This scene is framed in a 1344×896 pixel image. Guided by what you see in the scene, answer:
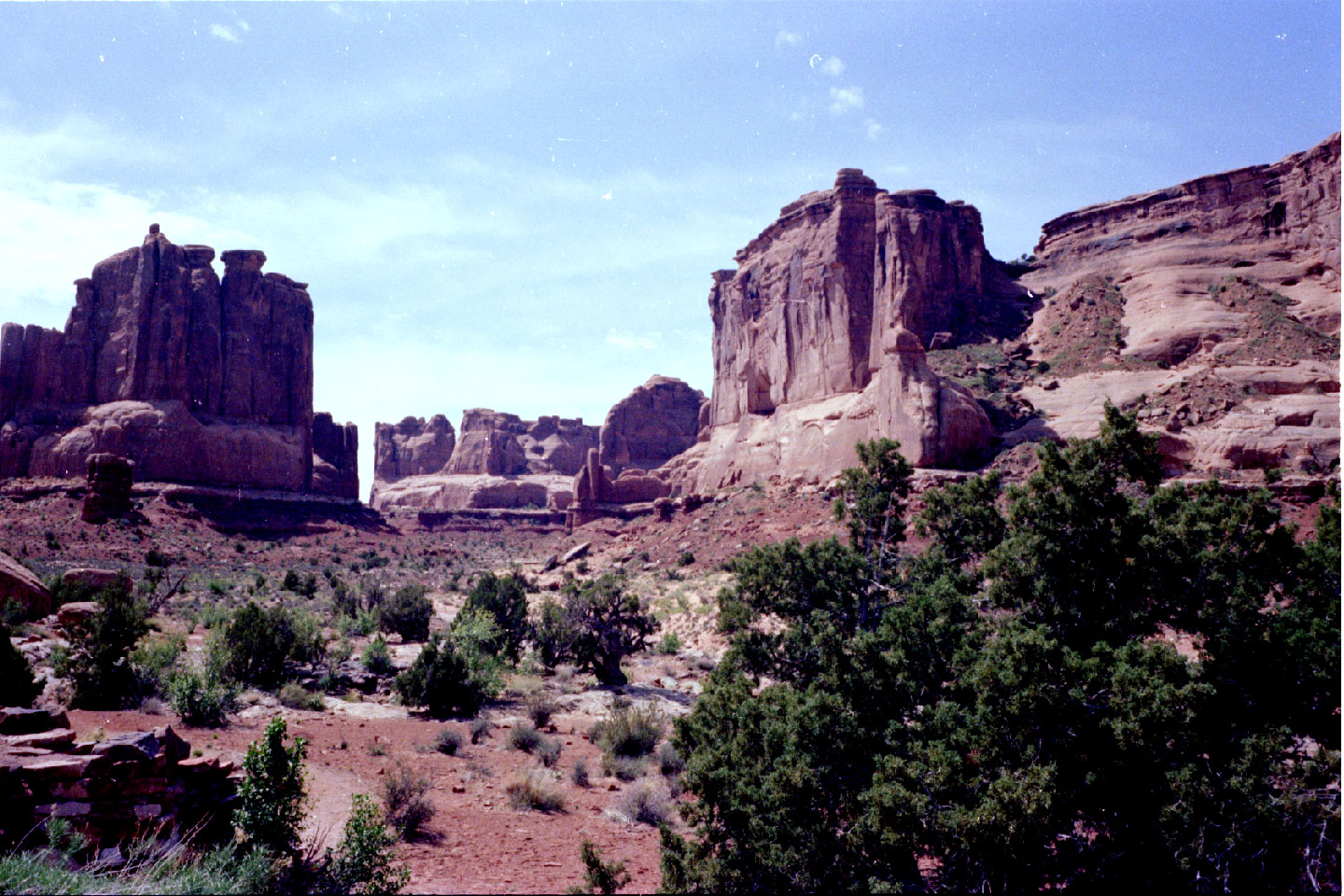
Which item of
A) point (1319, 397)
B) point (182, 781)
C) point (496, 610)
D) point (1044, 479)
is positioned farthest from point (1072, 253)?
point (182, 781)

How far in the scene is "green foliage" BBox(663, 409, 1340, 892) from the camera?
7.13 metres

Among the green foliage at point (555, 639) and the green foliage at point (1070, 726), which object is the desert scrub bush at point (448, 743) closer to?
the green foliage at point (1070, 726)

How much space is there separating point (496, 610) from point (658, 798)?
13.8m

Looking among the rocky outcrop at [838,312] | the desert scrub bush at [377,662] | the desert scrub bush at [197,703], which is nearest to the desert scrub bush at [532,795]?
the desert scrub bush at [197,703]

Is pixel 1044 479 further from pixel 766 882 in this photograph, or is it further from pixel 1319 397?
pixel 1319 397

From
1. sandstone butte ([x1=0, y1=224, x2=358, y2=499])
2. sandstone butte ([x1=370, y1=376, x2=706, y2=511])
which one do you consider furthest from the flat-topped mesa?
sandstone butte ([x1=0, y1=224, x2=358, y2=499])

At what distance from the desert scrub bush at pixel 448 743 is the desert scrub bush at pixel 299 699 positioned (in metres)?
3.39

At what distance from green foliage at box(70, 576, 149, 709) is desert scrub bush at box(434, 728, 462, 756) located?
536 centimetres

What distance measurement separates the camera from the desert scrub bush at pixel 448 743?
45.7 ft

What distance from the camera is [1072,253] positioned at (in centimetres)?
5112

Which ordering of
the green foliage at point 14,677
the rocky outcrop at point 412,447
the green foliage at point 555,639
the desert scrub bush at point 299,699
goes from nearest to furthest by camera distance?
the green foliage at point 14,677, the desert scrub bush at point 299,699, the green foliage at point 555,639, the rocky outcrop at point 412,447

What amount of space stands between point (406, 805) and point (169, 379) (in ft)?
225

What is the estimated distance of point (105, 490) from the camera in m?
48.1

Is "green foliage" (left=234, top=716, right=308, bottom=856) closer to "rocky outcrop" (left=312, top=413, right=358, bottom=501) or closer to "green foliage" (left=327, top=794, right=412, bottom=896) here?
"green foliage" (left=327, top=794, right=412, bottom=896)
